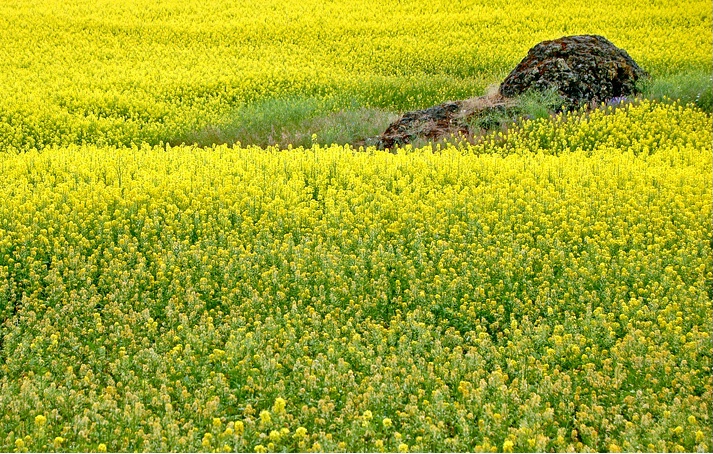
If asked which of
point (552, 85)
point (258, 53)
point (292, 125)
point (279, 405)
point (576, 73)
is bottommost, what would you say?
point (279, 405)

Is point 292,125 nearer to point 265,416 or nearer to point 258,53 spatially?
point 258,53

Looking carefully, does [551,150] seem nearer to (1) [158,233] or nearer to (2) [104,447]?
(1) [158,233]

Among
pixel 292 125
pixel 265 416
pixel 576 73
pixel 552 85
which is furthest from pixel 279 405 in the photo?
pixel 292 125

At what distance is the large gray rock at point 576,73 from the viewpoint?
13.9 metres

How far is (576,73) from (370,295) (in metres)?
8.75

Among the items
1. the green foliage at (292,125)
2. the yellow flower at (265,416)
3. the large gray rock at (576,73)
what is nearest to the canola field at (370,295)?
the yellow flower at (265,416)

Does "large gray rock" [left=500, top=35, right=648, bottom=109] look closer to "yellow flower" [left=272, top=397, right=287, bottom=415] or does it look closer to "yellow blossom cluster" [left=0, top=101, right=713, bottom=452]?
"yellow blossom cluster" [left=0, top=101, right=713, bottom=452]

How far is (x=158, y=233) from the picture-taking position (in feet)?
26.7

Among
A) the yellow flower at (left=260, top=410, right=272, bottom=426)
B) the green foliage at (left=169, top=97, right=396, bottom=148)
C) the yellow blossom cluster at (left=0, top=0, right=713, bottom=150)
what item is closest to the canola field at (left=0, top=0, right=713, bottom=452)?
the yellow flower at (left=260, top=410, right=272, bottom=426)

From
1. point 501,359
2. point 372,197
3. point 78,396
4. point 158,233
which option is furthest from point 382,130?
point 78,396

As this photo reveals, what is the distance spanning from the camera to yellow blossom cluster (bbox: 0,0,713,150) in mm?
16484

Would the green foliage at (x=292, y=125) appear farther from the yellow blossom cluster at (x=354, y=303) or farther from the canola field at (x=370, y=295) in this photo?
the yellow blossom cluster at (x=354, y=303)

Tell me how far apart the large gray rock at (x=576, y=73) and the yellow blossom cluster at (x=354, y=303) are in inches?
140

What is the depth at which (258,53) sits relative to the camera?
71.1 feet
